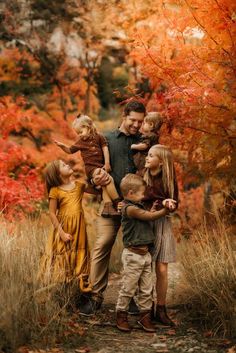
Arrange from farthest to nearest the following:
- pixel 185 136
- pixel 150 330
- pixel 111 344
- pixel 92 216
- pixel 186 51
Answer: pixel 92 216, pixel 185 136, pixel 186 51, pixel 150 330, pixel 111 344

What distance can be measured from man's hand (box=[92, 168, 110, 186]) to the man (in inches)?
3.9

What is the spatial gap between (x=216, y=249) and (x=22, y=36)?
9.92 m

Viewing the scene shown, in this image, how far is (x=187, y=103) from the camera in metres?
5.66

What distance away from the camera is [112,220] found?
195 inches

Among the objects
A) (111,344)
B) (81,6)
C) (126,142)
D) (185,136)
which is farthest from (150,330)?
(81,6)

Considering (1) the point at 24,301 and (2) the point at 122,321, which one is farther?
(2) the point at 122,321

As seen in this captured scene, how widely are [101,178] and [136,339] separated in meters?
1.38

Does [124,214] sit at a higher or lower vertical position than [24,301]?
higher

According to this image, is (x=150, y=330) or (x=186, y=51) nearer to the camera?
(x=150, y=330)

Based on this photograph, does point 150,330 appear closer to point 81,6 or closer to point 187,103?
point 187,103

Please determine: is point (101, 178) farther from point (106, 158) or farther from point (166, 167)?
point (166, 167)

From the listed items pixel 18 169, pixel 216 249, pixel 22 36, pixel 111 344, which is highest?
pixel 22 36

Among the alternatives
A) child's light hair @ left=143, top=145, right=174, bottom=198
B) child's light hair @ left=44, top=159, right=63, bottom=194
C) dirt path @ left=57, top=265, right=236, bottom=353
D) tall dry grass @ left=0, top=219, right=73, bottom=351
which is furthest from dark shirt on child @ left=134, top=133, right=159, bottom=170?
dirt path @ left=57, top=265, right=236, bottom=353

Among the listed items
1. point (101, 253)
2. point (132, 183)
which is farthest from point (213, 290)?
point (132, 183)
